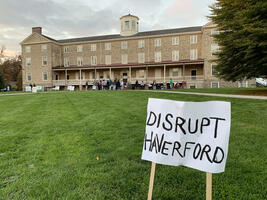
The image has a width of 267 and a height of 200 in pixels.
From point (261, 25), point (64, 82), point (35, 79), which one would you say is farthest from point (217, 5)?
point (35, 79)

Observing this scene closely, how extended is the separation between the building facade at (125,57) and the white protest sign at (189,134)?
98.2 ft

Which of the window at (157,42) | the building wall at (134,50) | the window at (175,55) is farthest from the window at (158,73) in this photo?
the window at (157,42)

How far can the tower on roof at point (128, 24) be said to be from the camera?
39.2 meters

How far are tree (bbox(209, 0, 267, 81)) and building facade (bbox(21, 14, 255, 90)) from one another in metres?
15.5

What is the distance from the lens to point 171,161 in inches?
77.1

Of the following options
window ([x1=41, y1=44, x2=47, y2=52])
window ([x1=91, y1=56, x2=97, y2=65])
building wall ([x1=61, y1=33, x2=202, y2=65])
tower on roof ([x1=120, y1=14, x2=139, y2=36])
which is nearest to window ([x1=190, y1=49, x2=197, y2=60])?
building wall ([x1=61, y1=33, x2=202, y2=65])

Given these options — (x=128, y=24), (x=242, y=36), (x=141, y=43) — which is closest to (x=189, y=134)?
(x=242, y=36)

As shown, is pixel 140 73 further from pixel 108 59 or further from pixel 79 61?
pixel 79 61

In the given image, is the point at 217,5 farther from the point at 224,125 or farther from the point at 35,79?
the point at 35,79

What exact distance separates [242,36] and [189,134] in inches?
557

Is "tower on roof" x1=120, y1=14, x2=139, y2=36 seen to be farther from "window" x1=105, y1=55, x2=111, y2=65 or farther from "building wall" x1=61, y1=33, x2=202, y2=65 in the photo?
"window" x1=105, y1=55, x2=111, y2=65

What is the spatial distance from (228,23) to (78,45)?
33204mm

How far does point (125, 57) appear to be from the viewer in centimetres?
3841

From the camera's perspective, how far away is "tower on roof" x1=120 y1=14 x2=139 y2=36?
129 ft
